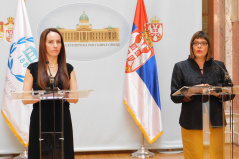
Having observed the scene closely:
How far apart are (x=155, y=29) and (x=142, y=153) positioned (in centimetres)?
189

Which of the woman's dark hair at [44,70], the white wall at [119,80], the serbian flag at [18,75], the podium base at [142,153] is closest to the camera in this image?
the woman's dark hair at [44,70]

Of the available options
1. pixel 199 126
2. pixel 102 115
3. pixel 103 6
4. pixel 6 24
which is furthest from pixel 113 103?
pixel 199 126

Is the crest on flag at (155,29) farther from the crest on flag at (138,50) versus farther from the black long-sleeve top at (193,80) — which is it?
the black long-sleeve top at (193,80)

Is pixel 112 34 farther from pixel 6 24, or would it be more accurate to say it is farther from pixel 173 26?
pixel 6 24

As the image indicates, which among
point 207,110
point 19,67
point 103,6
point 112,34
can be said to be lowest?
point 207,110

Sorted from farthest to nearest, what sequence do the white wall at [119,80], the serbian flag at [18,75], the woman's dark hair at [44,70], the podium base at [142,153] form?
the white wall at [119,80]
the podium base at [142,153]
the serbian flag at [18,75]
the woman's dark hair at [44,70]

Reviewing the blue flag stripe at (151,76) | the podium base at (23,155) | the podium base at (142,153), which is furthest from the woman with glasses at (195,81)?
the podium base at (23,155)

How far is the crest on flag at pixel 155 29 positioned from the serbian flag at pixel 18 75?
70.1 inches

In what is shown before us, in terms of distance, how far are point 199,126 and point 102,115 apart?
2675 millimetres

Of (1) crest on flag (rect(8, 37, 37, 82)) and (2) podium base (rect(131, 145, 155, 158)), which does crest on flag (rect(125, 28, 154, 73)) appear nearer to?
(2) podium base (rect(131, 145, 155, 158))

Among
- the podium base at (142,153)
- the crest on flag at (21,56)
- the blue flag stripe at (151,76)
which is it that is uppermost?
the crest on flag at (21,56)

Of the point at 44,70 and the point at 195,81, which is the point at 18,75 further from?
the point at 195,81

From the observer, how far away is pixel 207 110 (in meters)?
2.64

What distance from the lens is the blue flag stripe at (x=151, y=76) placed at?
5383 millimetres
